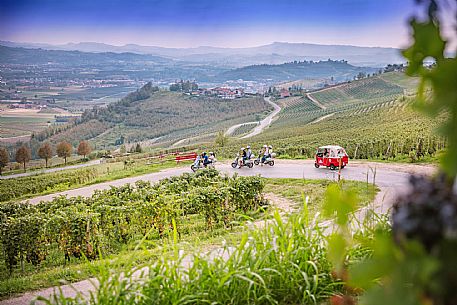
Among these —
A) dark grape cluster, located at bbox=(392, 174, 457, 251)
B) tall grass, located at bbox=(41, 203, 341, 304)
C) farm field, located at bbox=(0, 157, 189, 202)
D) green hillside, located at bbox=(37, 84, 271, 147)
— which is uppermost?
dark grape cluster, located at bbox=(392, 174, 457, 251)

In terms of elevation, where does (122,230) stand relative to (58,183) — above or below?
above

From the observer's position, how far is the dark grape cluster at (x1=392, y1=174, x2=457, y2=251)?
57 cm

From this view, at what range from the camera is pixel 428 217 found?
587mm

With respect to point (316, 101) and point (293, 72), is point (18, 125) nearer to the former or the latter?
point (316, 101)

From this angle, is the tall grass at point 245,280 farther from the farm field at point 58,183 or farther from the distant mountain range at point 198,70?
the distant mountain range at point 198,70

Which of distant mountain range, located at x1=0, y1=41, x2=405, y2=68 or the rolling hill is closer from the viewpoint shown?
the rolling hill

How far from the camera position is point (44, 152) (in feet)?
71.2

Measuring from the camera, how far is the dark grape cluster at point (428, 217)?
574 mm

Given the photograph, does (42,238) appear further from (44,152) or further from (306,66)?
(306,66)

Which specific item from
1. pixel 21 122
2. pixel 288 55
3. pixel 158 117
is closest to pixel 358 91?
pixel 158 117

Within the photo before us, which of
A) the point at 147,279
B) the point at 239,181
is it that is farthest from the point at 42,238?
the point at 147,279

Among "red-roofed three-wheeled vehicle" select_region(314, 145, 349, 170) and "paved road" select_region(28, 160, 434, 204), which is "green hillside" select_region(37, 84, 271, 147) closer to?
"paved road" select_region(28, 160, 434, 204)

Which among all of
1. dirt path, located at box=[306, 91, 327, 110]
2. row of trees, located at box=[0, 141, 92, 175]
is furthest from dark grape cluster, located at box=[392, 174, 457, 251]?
dirt path, located at box=[306, 91, 327, 110]

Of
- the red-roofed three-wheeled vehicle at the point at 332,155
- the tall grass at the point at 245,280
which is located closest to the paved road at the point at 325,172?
the red-roofed three-wheeled vehicle at the point at 332,155
